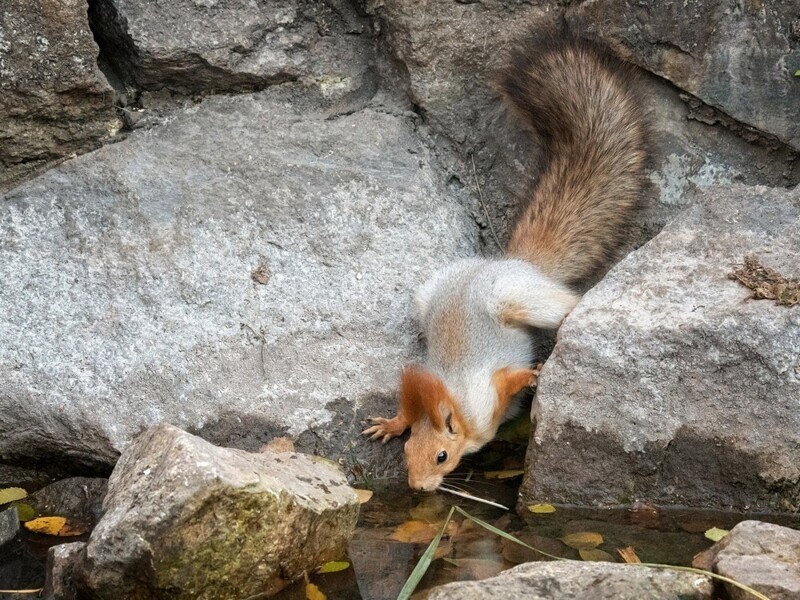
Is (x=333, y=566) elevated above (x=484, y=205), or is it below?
below

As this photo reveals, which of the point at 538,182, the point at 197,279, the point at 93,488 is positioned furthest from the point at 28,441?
the point at 538,182

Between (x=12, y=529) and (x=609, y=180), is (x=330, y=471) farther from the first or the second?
(x=609, y=180)

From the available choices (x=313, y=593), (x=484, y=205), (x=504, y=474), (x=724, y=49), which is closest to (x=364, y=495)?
(x=504, y=474)

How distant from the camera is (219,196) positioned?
5.41m

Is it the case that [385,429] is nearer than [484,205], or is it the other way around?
[385,429]

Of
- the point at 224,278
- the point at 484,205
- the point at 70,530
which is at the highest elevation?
the point at 484,205

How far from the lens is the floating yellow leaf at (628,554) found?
Result: 4023 millimetres

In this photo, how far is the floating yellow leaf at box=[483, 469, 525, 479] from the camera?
500 cm

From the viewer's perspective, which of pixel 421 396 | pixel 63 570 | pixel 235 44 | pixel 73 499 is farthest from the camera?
pixel 235 44

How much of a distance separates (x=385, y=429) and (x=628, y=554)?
129 cm

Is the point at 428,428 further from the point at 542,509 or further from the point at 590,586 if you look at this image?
the point at 590,586

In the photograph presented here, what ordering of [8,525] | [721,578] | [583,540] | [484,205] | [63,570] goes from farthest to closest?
[484,205]
[8,525]
[583,540]
[63,570]
[721,578]

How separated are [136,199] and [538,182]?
1.99 meters

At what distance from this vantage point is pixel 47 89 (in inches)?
206
